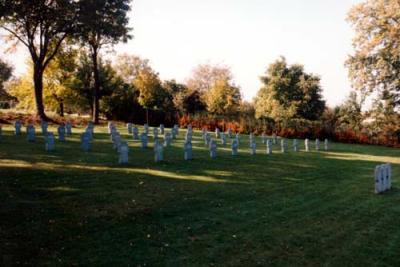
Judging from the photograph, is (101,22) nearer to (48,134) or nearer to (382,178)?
(48,134)

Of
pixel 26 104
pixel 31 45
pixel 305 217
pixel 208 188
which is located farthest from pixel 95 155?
pixel 26 104

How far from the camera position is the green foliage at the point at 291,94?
41.7 m

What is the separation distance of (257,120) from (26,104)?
22.8 m

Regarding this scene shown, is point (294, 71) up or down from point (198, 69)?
down

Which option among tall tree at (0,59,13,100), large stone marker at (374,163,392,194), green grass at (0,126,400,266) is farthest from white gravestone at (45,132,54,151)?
tall tree at (0,59,13,100)

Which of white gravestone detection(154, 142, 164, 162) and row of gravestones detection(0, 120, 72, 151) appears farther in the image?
row of gravestones detection(0, 120, 72, 151)

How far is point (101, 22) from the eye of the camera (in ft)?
103

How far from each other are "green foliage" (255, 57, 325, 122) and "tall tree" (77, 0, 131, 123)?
15.9 metres

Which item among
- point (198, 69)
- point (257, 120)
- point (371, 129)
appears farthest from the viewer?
point (198, 69)

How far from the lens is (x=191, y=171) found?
14.1m

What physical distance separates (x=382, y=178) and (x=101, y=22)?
24.8m

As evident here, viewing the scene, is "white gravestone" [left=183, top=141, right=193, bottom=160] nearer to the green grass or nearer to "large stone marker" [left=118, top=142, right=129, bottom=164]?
the green grass

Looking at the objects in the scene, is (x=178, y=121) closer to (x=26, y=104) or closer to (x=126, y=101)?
(x=126, y=101)

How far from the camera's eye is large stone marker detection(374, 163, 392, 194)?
12.5 meters
